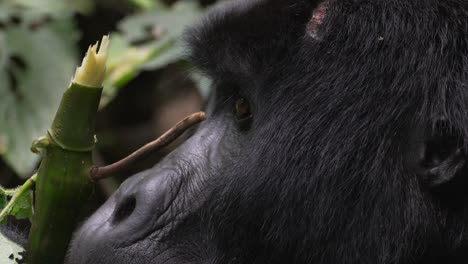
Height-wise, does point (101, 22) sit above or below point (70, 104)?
below

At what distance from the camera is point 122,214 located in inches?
84.2

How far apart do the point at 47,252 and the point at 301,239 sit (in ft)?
1.73

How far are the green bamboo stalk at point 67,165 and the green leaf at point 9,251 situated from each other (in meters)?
0.02

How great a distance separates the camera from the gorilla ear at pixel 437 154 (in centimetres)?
188

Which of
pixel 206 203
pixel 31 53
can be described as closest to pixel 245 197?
pixel 206 203

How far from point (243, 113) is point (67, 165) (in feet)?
1.39

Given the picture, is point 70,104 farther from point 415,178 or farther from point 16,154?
point 16,154

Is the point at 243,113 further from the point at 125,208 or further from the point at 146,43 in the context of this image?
the point at 146,43

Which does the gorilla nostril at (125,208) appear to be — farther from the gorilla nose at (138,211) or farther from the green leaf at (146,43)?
the green leaf at (146,43)

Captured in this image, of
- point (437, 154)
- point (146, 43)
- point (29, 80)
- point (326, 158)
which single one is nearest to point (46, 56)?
point (29, 80)

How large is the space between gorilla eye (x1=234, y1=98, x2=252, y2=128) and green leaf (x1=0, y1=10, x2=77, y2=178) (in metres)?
1.66

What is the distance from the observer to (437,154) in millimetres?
1920

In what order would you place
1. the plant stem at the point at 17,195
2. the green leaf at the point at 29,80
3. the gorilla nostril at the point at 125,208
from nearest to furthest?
the plant stem at the point at 17,195, the gorilla nostril at the point at 125,208, the green leaf at the point at 29,80

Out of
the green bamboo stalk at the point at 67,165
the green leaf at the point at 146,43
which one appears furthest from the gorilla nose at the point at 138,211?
the green leaf at the point at 146,43
